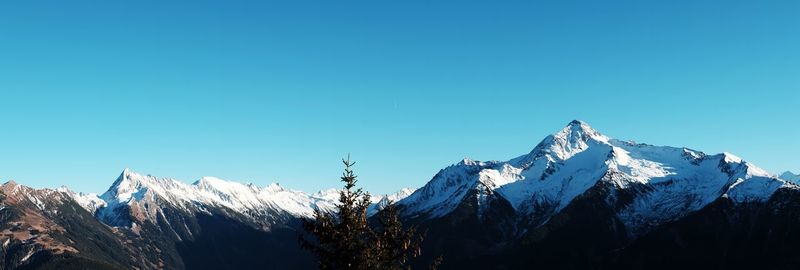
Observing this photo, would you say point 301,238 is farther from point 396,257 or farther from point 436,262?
point 436,262

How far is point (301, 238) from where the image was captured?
4662 centimetres

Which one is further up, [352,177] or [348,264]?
[352,177]

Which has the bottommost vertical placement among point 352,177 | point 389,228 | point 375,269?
point 375,269

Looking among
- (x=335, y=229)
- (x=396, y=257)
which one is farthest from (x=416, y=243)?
(x=335, y=229)

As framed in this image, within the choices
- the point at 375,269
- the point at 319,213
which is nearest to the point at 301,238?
the point at 319,213

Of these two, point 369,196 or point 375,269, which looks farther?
point 369,196

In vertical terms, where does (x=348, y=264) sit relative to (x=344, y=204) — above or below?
below

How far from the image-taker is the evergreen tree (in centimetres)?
4662

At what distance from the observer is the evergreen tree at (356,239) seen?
46625 millimetres

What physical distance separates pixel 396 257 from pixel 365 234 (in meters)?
2.74

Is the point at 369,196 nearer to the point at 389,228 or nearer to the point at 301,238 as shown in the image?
the point at 389,228

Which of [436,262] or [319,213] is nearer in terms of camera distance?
[319,213]

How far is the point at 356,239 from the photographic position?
47281mm

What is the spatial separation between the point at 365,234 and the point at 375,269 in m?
3.40
